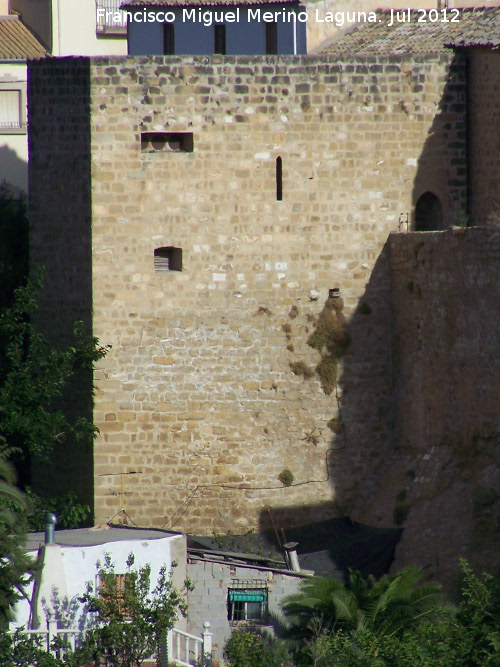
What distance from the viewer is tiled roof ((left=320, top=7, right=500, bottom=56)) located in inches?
938

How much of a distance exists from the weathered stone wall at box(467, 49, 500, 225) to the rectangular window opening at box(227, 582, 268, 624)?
20.1 ft

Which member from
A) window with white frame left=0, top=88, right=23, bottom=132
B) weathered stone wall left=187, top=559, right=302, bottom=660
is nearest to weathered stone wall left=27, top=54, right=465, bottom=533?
weathered stone wall left=187, top=559, right=302, bottom=660

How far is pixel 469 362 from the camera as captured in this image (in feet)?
69.0

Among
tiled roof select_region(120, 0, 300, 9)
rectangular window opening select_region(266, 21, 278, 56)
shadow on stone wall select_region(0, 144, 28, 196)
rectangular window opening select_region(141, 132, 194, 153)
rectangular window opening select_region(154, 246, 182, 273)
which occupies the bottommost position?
rectangular window opening select_region(154, 246, 182, 273)

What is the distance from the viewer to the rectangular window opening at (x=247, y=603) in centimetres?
2017

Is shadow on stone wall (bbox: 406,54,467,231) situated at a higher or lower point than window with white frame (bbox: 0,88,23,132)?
lower

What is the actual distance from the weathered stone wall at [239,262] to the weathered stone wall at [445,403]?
1.87 ft

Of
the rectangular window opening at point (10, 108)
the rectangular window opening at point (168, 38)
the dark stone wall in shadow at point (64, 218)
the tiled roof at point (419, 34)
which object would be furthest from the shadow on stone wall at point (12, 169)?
the dark stone wall in shadow at point (64, 218)

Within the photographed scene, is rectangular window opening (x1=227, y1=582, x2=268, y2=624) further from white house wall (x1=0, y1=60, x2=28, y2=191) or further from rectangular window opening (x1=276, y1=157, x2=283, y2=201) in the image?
white house wall (x1=0, y1=60, x2=28, y2=191)

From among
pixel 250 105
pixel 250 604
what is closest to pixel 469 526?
pixel 250 604

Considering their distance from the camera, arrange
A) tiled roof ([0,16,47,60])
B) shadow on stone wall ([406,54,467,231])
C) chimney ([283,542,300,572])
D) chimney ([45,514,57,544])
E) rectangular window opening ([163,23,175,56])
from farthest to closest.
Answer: tiled roof ([0,16,47,60])
rectangular window opening ([163,23,175,56])
shadow on stone wall ([406,54,467,231])
chimney ([283,542,300,572])
chimney ([45,514,57,544])

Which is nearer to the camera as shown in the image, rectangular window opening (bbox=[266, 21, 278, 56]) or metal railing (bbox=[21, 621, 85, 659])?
metal railing (bbox=[21, 621, 85, 659])

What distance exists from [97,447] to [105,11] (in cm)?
1895

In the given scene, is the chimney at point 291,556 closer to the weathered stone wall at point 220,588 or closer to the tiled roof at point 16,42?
the weathered stone wall at point 220,588
